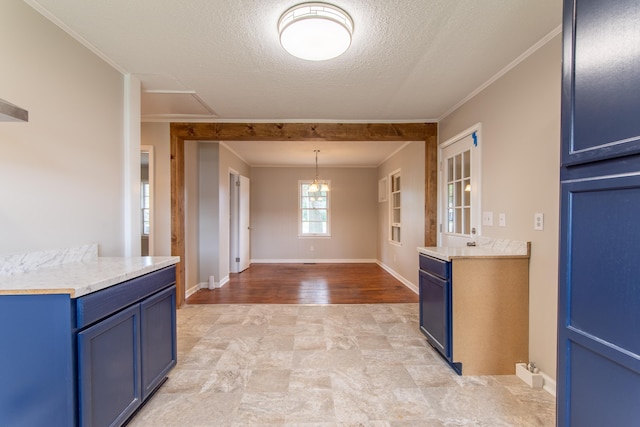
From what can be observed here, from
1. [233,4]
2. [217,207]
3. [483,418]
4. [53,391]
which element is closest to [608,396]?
[483,418]

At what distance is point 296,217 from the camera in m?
7.33

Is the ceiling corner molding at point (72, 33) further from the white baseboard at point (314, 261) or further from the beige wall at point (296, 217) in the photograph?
the white baseboard at point (314, 261)

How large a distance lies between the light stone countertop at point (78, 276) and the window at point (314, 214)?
5388mm

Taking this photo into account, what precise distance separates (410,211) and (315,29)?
3.55m

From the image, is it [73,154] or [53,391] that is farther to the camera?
[73,154]

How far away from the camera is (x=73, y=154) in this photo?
196cm

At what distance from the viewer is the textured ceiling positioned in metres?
1.70

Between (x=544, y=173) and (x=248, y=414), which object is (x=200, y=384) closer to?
(x=248, y=414)

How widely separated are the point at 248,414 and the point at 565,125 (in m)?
2.18

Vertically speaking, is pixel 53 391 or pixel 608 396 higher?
pixel 608 396

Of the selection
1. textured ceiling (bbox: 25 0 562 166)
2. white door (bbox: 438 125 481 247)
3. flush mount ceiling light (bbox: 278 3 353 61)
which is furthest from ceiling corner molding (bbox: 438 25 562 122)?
flush mount ceiling light (bbox: 278 3 353 61)

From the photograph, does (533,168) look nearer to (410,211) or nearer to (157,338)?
(410,211)

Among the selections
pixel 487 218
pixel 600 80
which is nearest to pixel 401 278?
pixel 487 218

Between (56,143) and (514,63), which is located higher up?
(514,63)
